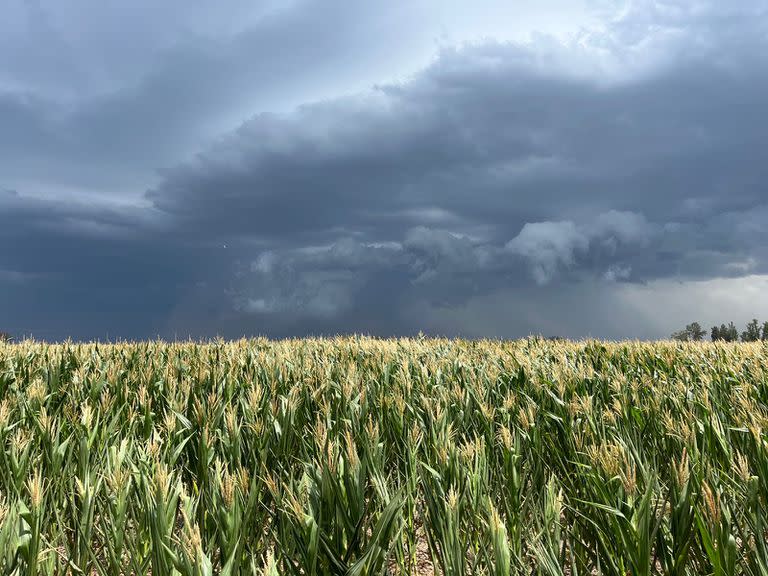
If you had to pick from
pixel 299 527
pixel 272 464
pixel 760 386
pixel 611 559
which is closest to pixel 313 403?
pixel 272 464

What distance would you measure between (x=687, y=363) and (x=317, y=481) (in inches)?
300

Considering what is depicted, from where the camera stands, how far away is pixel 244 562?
9.72 ft

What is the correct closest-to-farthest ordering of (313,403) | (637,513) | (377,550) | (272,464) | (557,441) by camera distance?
(377,550), (637,513), (272,464), (557,441), (313,403)

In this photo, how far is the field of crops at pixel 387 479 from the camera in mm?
2484

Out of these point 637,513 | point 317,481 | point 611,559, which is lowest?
point 611,559

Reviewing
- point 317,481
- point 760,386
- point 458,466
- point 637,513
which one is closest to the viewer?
point 637,513

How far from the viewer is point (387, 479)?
3846 mm

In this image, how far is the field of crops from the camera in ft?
8.15

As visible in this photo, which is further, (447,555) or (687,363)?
(687,363)

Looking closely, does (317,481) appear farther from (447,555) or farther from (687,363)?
(687,363)

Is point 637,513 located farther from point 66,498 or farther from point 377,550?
point 66,498

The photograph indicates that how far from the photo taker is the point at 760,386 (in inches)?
255

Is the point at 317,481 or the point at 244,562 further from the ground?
the point at 317,481

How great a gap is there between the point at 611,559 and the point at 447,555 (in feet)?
2.53
